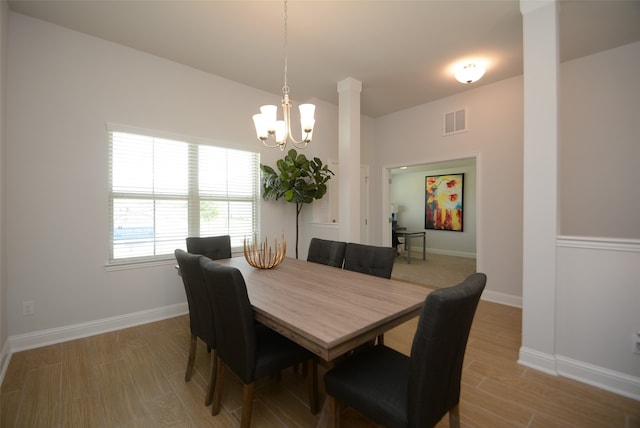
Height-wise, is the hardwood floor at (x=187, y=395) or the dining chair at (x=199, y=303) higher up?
the dining chair at (x=199, y=303)

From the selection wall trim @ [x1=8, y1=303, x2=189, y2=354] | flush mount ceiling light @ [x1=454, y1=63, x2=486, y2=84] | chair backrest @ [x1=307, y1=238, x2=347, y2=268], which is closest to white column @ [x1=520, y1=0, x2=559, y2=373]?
flush mount ceiling light @ [x1=454, y1=63, x2=486, y2=84]

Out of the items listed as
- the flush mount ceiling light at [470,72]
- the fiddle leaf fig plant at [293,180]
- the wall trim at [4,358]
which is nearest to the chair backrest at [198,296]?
the wall trim at [4,358]

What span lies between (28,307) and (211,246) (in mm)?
1650

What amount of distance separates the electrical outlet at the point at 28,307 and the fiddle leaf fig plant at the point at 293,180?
2628mm

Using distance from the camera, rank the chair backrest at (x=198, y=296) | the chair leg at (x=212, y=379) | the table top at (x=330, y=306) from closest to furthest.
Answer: the table top at (x=330, y=306) < the chair backrest at (x=198, y=296) < the chair leg at (x=212, y=379)

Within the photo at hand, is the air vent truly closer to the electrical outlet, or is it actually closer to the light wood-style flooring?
the light wood-style flooring

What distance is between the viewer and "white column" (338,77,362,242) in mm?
3842

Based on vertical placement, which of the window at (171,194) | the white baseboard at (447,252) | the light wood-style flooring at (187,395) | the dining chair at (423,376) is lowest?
the light wood-style flooring at (187,395)

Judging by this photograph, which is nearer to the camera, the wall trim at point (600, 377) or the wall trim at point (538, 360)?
the wall trim at point (600, 377)

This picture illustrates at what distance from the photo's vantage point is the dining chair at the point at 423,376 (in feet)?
3.35

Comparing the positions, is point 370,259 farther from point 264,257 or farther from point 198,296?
point 198,296

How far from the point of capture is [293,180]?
3924 mm

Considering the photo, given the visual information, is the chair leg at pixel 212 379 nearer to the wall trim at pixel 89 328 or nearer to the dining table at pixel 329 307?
the dining table at pixel 329 307

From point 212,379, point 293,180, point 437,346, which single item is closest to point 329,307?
point 437,346
